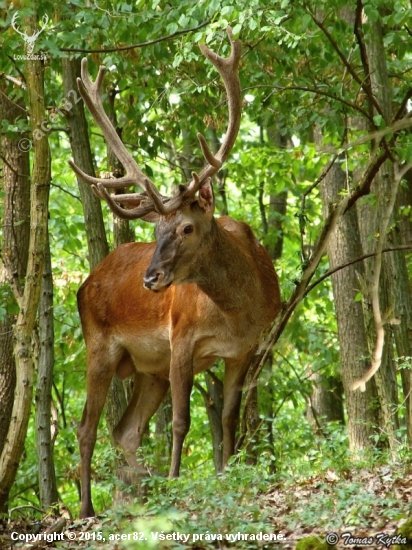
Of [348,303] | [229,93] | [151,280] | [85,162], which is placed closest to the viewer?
[151,280]

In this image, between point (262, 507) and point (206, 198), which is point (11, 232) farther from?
point (262, 507)

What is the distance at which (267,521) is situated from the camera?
582 centimetres

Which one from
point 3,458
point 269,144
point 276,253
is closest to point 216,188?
point 269,144

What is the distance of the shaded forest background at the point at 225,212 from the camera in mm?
6824

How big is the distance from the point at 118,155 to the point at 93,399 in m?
2.29

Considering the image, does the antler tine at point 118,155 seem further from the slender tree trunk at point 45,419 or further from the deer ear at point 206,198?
→ the slender tree trunk at point 45,419

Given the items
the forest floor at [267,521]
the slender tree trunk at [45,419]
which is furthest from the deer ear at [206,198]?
the forest floor at [267,521]

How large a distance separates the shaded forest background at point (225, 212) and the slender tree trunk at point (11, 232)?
0.02 m

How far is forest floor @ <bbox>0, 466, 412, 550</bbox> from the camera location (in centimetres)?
517

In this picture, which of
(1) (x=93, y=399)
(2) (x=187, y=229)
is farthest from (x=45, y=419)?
(2) (x=187, y=229)

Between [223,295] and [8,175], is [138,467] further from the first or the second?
[8,175]

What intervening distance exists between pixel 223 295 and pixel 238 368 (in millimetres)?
781

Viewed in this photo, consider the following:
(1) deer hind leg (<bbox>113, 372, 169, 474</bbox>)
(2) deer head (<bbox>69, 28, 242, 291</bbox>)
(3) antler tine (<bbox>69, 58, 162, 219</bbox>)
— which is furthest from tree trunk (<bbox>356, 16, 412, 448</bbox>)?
(1) deer hind leg (<bbox>113, 372, 169, 474</bbox>)

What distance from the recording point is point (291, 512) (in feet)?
20.0
